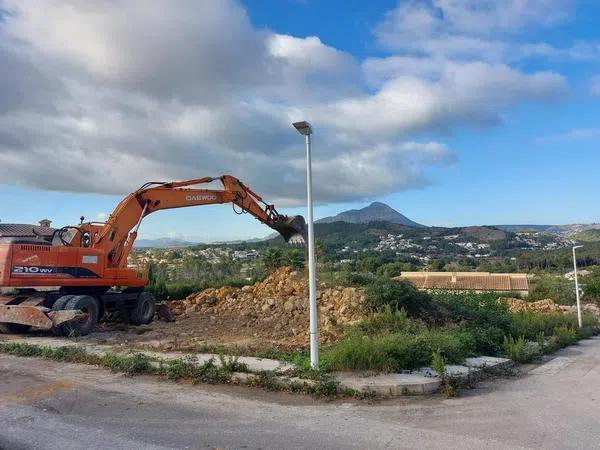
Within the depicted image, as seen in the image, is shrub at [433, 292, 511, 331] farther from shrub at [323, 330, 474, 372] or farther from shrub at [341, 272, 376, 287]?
shrub at [323, 330, 474, 372]

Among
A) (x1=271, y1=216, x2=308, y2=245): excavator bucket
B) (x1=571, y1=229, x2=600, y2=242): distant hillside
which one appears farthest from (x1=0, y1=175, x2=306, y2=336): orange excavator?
(x1=571, y1=229, x2=600, y2=242): distant hillside

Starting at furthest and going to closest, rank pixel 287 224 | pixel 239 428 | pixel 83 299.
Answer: pixel 287 224 → pixel 83 299 → pixel 239 428

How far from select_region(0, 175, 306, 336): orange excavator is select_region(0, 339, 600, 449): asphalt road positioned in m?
4.29

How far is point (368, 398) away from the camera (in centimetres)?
788

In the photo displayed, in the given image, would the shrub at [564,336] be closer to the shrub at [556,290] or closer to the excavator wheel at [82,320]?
the excavator wheel at [82,320]

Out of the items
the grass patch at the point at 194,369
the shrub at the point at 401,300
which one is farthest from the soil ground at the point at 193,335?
the shrub at the point at 401,300

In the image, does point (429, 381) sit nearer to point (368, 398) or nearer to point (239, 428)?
point (368, 398)

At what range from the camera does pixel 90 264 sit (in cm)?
1470

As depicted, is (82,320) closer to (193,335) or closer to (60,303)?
(60,303)

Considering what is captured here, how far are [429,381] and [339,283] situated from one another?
11260 mm

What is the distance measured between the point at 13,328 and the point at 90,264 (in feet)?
7.90

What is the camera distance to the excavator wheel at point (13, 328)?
545 inches

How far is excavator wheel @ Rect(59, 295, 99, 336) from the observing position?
13234 millimetres

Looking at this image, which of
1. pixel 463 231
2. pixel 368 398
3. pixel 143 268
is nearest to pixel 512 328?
pixel 368 398
